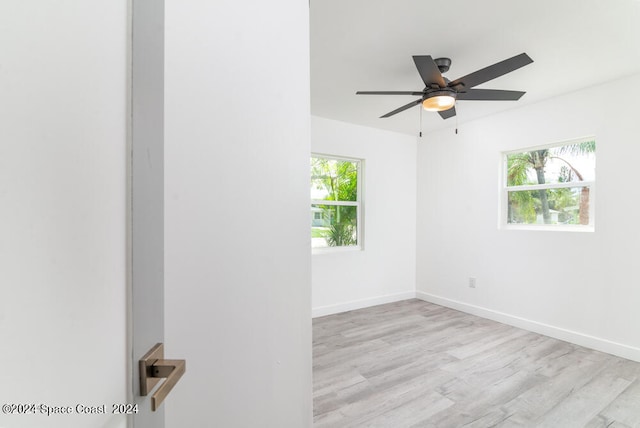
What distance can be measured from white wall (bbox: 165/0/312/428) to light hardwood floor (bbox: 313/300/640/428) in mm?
1262

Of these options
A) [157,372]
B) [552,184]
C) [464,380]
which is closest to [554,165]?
[552,184]

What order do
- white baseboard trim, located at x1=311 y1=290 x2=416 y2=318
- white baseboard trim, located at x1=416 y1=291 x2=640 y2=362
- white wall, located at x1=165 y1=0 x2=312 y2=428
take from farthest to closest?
1. white baseboard trim, located at x1=311 y1=290 x2=416 y2=318
2. white baseboard trim, located at x1=416 y1=291 x2=640 y2=362
3. white wall, located at x1=165 y1=0 x2=312 y2=428

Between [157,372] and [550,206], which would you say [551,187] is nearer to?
[550,206]

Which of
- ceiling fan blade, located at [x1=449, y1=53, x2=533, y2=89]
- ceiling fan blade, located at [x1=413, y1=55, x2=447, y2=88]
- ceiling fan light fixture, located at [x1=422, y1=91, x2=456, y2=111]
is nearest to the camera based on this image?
ceiling fan blade, located at [x1=449, y1=53, x2=533, y2=89]

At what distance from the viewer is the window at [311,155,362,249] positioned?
4.03m

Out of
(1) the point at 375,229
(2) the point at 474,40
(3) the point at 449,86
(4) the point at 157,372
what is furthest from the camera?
(1) the point at 375,229

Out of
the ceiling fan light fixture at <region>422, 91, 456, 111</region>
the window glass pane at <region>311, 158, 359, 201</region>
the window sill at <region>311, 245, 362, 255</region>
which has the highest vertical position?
the ceiling fan light fixture at <region>422, 91, 456, 111</region>

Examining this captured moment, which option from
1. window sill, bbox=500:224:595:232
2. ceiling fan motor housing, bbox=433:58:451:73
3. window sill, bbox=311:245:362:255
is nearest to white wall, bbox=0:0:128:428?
ceiling fan motor housing, bbox=433:58:451:73

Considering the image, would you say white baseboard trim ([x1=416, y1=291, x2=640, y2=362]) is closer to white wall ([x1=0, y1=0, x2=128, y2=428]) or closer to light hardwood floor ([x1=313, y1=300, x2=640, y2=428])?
light hardwood floor ([x1=313, y1=300, x2=640, y2=428])

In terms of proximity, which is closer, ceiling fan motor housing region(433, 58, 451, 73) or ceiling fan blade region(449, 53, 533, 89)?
ceiling fan blade region(449, 53, 533, 89)

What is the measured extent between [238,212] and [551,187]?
12.3 feet

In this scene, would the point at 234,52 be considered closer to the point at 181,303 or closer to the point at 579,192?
the point at 181,303

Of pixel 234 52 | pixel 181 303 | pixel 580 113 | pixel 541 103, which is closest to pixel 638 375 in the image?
pixel 580 113

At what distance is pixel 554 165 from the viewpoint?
3297 mm
